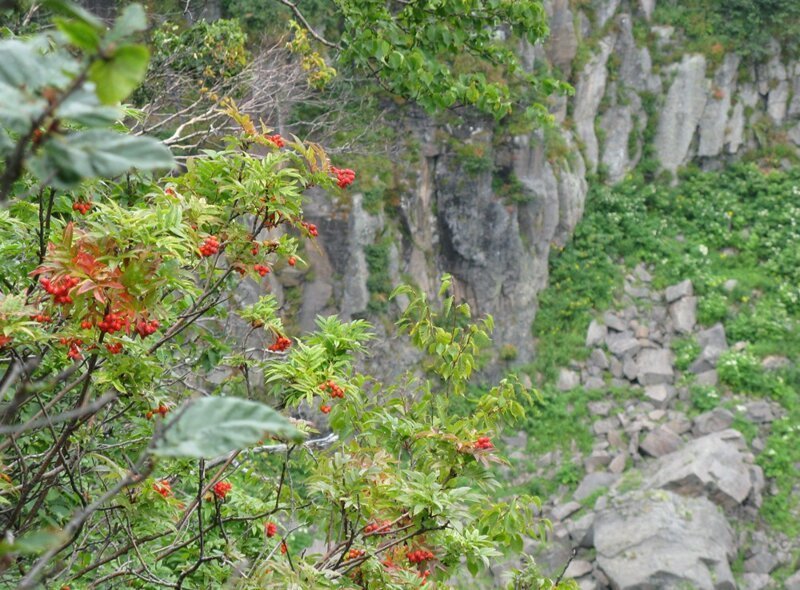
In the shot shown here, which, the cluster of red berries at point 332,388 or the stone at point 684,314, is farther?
the stone at point 684,314

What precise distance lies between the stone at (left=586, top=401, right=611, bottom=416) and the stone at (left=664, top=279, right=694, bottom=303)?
2.71 m

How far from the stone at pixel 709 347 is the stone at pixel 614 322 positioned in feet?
4.36

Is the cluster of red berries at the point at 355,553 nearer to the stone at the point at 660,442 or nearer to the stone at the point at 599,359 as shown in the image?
the stone at the point at 660,442

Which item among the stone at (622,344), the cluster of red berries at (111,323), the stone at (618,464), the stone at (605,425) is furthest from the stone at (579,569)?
the cluster of red berries at (111,323)

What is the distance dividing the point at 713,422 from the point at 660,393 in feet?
3.52

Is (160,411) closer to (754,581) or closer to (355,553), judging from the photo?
(355,553)

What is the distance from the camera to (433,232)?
15.1 m

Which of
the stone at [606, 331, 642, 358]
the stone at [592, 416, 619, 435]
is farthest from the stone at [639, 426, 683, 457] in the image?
the stone at [606, 331, 642, 358]

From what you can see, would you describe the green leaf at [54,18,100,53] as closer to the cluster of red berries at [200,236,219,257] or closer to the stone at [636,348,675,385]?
the cluster of red berries at [200,236,219,257]

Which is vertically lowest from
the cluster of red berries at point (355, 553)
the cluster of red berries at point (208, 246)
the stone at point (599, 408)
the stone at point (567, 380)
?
the stone at point (599, 408)

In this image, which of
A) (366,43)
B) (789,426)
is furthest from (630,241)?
(366,43)

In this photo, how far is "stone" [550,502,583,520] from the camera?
12.1 metres

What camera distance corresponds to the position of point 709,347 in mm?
14445

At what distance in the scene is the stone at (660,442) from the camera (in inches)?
508
